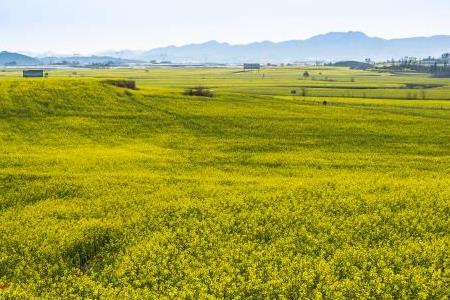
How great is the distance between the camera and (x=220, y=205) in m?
43.3

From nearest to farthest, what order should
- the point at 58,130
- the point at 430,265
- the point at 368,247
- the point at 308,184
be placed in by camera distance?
the point at 430,265 < the point at 368,247 < the point at 308,184 < the point at 58,130

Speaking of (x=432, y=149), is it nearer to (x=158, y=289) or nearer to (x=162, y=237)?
(x=162, y=237)

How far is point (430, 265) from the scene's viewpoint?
109 ft

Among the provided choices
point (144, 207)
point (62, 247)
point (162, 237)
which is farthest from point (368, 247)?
point (62, 247)

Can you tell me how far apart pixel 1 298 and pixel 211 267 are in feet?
42.0

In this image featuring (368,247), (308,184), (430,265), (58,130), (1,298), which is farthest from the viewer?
(58,130)

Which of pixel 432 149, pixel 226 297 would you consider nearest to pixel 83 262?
pixel 226 297

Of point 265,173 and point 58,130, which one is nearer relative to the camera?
point 265,173

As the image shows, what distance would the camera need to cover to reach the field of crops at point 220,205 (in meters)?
32.2

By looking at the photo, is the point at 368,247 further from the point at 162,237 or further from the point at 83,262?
the point at 83,262

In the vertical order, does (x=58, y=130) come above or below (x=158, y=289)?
above

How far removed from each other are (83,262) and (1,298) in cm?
721

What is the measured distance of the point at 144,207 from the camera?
43.5m

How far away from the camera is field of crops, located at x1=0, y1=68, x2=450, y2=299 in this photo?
32156 millimetres
